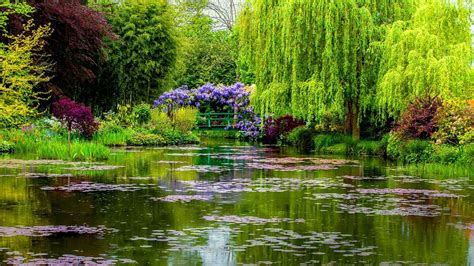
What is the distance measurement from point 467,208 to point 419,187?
339 cm

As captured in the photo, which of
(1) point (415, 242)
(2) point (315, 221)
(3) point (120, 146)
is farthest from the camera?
(3) point (120, 146)

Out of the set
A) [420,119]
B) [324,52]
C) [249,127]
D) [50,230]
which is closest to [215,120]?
[249,127]

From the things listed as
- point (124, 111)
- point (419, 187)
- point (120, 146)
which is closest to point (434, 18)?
point (419, 187)

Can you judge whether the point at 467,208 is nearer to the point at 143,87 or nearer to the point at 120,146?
the point at 120,146

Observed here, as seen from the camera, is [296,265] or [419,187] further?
[419,187]

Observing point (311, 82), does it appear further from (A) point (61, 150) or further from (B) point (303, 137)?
(A) point (61, 150)

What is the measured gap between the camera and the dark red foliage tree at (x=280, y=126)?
128 feet

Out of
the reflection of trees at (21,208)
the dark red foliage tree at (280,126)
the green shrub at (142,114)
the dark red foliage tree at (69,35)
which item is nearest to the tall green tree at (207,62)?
the dark red foliage tree at (280,126)

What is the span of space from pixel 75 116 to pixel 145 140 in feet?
27.1

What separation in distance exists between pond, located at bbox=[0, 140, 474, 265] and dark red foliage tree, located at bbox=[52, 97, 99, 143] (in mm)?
4836

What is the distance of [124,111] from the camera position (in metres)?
38.2

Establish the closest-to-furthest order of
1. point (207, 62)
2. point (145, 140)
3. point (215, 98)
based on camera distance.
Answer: point (145, 140)
point (215, 98)
point (207, 62)

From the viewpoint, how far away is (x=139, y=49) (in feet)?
140

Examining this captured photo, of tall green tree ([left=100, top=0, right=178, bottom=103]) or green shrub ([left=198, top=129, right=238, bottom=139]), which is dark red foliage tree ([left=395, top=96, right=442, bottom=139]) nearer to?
tall green tree ([left=100, top=0, right=178, bottom=103])
